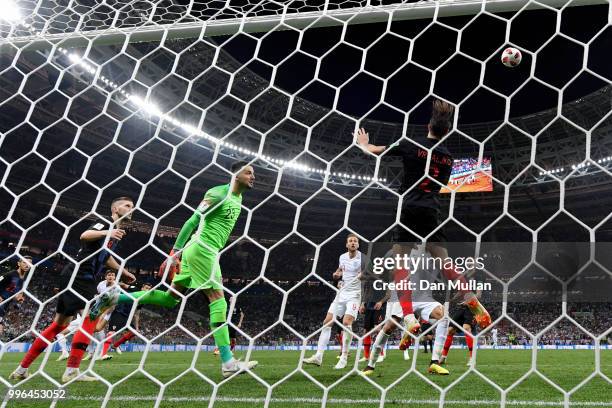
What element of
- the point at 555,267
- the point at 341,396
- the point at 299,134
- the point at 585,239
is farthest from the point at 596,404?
the point at 585,239

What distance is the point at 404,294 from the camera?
3.02m

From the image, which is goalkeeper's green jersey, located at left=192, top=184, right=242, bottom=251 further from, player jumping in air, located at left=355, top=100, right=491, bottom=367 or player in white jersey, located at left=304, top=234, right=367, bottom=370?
player in white jersey, located at left=304, top=234, right=367, bottom=370

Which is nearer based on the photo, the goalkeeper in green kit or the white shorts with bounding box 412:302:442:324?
the goalkeeper in green kit

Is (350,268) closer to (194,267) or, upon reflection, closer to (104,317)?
(194,267)

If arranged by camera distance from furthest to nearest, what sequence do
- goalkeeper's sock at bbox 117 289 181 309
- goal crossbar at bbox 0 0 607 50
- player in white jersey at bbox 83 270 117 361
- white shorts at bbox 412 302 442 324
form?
player in white jersey at bbox 83 270 117 361, white shorts at bbox 412 302 442 324, goalkeeper's sock at bbox 117 289 181 309, goal crossbar at bbox 0 0 607 50

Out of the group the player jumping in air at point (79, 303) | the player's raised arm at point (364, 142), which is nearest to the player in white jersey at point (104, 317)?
the player jumping in air at point (79, 303)

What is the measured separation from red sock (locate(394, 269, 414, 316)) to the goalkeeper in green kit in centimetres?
102

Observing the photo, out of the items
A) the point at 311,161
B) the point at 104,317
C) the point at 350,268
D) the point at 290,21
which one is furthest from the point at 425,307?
the point at 311,161

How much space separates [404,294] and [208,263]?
4.24 feet

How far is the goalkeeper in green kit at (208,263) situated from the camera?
9.24 feet

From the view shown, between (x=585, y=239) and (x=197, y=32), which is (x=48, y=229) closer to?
(x=197, y=32)

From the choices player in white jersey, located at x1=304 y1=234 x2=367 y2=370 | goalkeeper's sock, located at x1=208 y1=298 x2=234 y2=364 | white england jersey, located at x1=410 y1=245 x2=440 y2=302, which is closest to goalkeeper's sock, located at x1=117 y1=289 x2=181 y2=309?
goalkeeper's sock, located at x1=208 y1=298 x2=234 y2=364

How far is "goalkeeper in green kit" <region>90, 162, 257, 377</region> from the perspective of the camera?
2.82 metres

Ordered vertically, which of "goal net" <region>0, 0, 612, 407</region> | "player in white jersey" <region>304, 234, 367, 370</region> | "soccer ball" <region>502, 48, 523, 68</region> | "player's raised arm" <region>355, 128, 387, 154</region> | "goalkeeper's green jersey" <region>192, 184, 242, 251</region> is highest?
"soccer ball" <region>502, 48, 523, 68</region>
